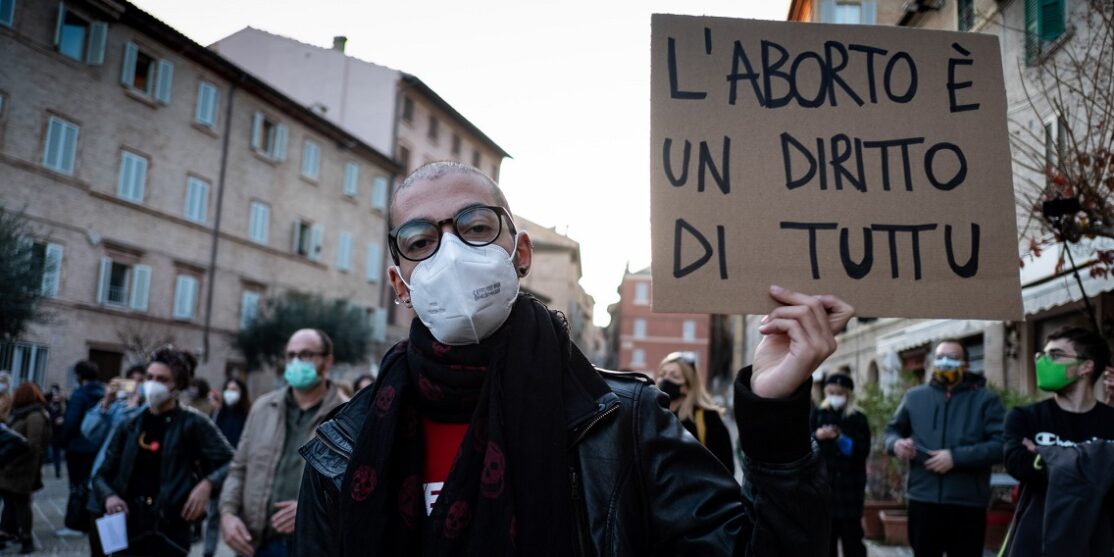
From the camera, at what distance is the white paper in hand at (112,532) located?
5.73 m

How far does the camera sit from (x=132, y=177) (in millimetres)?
28469

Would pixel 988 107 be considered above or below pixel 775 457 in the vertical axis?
above

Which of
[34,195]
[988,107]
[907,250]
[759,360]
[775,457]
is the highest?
[34,195]

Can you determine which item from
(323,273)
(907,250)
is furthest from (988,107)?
(323,273)

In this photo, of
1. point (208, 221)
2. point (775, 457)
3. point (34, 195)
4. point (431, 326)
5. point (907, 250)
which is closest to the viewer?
point (775, 457)

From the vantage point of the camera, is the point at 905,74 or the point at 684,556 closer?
the point at 684,556

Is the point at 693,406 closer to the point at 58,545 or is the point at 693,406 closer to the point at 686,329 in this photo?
the point at 58,545

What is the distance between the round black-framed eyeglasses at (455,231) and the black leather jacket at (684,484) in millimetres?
431

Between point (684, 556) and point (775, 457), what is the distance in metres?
0.30

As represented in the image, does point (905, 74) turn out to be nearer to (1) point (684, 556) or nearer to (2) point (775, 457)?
(2) point (775, 457)

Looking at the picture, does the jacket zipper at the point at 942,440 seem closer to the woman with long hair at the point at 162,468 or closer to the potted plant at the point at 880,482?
the potted plant at the point at 880,482

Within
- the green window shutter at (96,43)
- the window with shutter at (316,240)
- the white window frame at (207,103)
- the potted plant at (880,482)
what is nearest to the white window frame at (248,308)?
the window with shutter at (316,240)

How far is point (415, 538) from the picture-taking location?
2.12 m

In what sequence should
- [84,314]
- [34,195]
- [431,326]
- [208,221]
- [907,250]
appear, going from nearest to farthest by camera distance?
[907,250] → [431,326] → [34,195] → [84,314] → [208,221]
